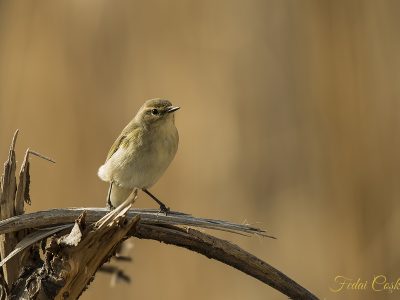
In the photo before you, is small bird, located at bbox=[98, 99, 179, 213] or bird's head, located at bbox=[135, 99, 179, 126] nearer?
small bird, located at bbox=[98, 99, 179, 213]

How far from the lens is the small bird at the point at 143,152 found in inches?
148

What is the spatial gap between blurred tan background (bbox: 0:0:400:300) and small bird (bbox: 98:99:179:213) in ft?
3.16

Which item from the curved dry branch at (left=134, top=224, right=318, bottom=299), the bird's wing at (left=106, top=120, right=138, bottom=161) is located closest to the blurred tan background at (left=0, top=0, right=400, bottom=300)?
the bird's wing at (left=106, top=120, right=138, bottom=161)

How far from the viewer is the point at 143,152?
3797 mm

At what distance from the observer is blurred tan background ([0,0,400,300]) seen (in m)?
4.64

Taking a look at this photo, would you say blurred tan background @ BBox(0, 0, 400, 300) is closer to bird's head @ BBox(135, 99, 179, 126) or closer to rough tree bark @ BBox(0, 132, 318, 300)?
bird's head @ BBox(135, 99, 179, 126)

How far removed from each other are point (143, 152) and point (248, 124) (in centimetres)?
130

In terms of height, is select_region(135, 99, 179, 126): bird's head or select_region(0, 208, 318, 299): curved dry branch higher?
select_region(135, 99, 179, 126): bird's head

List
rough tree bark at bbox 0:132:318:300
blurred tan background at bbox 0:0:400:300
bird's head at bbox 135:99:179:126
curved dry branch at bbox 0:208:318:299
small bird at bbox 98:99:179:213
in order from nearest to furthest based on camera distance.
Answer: rough tree bark at bbox 0:132:318:300, curved dry branch at bbox 0:208:318:299, small bird at bbox 98:99:179:213, bird's head at bbox 135:99:179:126, blurred tan background at bbox 0:0:400:300

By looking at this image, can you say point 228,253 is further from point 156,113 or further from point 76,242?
point 156,113

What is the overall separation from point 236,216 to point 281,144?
0.55 m

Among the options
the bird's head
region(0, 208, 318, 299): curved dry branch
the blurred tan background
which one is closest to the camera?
region(0, 208, 318, 299): curved dry branch

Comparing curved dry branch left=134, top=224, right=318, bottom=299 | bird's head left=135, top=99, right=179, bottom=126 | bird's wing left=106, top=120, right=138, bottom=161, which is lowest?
curved dry branch left=134, top=224, right=318, bottom=299

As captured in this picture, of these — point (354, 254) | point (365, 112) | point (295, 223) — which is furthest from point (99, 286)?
point (365, 112)
